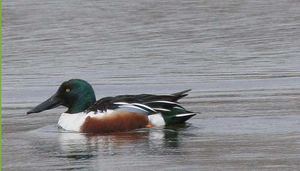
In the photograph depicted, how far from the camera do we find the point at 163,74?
1792cm

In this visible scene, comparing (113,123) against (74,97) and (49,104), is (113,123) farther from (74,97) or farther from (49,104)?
(49,104)

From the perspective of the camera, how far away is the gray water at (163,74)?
1104 centimetres

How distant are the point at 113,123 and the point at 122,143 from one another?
945mm

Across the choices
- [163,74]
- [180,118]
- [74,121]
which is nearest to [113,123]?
[74,121]

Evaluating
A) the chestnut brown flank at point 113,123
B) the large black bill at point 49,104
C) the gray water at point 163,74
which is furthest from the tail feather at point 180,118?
the large black bill at point 49,104

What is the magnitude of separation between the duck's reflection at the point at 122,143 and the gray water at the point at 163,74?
1cm

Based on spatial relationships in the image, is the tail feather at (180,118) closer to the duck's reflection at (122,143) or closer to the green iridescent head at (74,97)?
the duck's reflection at (122,143)

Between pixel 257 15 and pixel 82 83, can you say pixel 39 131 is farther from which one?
pixel 257 15

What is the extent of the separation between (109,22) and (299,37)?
17.2 feet

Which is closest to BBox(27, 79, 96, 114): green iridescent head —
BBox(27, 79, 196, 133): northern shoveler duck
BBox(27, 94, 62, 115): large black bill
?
BBox(27, 94, 62, 115): large black bill

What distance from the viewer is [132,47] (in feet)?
71.3

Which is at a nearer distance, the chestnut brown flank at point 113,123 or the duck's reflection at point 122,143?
the duck's reflection at point 122,143

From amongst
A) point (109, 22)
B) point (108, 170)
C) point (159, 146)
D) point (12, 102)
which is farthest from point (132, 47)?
point (108, 170)

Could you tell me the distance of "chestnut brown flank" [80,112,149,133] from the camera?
12945 mm
